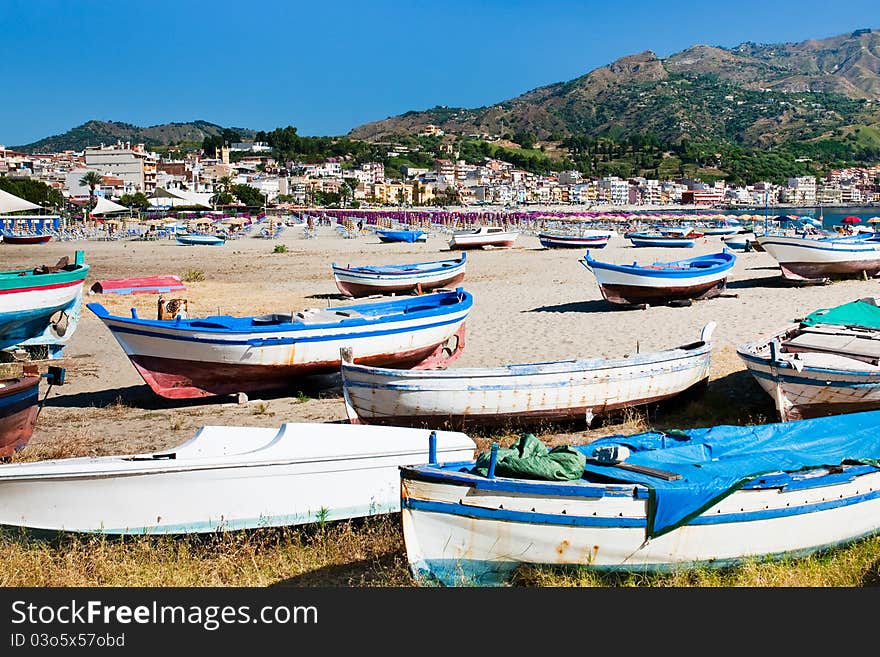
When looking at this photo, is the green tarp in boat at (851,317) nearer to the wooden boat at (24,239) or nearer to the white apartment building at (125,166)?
the wooden boat at (24,239)

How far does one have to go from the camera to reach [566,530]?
5.70m

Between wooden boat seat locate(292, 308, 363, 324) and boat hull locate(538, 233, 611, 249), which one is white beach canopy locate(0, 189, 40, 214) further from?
wooden boat seat locate(292, 308, 363, 324)

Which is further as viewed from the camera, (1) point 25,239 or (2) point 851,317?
(1) point 25,239

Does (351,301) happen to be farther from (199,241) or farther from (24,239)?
(24,239)

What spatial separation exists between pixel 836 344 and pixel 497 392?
199 inches

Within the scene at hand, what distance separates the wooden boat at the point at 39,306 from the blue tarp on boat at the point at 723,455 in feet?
38.3

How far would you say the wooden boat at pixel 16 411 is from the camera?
8.67 m

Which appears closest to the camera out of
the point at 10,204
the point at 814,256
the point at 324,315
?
the point at 324,315

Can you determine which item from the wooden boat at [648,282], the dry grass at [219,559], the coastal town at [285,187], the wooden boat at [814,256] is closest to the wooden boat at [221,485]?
the dry grass at [219,559]

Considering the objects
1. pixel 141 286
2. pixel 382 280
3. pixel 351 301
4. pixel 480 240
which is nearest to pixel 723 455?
pixel 351 301

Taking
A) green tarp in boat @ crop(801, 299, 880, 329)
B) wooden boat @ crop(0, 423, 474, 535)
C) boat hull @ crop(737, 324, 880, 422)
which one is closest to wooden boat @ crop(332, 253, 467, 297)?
green tarp in boat @ crop(801, 299, 880, 329)

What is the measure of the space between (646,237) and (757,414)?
42932 mm

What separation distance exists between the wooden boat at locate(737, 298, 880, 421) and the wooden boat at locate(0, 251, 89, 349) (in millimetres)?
11879

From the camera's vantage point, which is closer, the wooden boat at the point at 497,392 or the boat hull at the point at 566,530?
the boat hull at the point at 566,530
